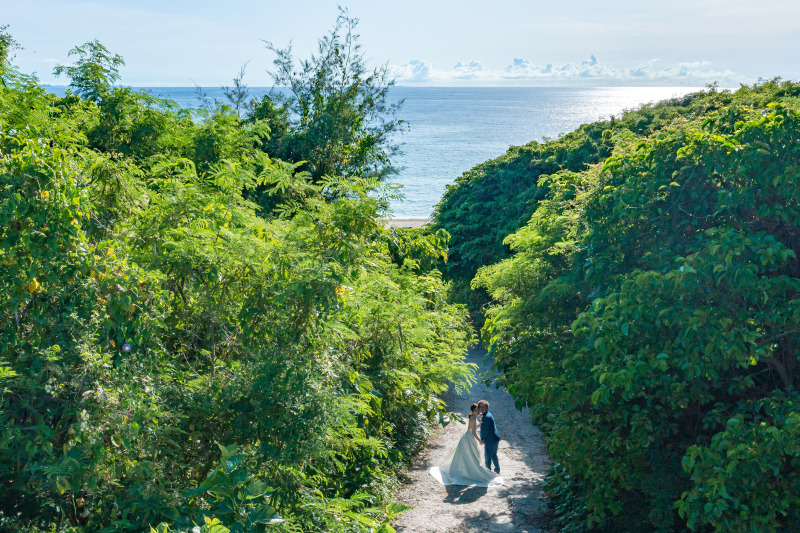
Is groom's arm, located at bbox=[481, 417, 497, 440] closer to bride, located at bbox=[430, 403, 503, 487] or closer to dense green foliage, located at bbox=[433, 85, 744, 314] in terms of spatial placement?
bride, located at bbox=[430, 403, 503, 487]

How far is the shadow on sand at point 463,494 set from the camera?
1021 cm

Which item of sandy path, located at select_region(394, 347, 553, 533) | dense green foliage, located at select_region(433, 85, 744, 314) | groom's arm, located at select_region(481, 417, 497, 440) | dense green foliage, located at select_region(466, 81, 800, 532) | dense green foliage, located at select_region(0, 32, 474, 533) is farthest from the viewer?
dense green foliage, located at select_region(433, 85, 744, 314)

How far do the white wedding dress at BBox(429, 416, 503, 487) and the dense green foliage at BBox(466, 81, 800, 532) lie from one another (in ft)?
8.23

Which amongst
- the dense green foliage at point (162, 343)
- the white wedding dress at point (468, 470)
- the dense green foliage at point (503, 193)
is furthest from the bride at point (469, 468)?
the dense green foliage at point (503, 193)

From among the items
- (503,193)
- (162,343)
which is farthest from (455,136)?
(162,343)

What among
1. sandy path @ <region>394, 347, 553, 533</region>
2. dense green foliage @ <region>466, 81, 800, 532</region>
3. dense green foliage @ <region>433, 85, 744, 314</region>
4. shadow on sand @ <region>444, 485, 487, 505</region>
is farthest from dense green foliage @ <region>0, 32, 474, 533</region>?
dense green foliage @ <region>433, 85, 744, 314</region>

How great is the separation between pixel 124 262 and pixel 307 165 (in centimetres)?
1336

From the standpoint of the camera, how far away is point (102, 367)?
4.43 meters

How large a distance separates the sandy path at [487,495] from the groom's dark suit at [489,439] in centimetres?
43

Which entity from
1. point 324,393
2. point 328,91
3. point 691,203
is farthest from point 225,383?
point 328,91

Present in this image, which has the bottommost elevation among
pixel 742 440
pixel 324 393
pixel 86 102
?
pixel 742 440

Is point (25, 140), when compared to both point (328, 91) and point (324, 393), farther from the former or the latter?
point (328, 91)

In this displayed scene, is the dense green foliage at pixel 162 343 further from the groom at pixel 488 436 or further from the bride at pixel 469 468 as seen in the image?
the groom at pixel 488 436

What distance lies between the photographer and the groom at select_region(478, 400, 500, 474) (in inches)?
432
